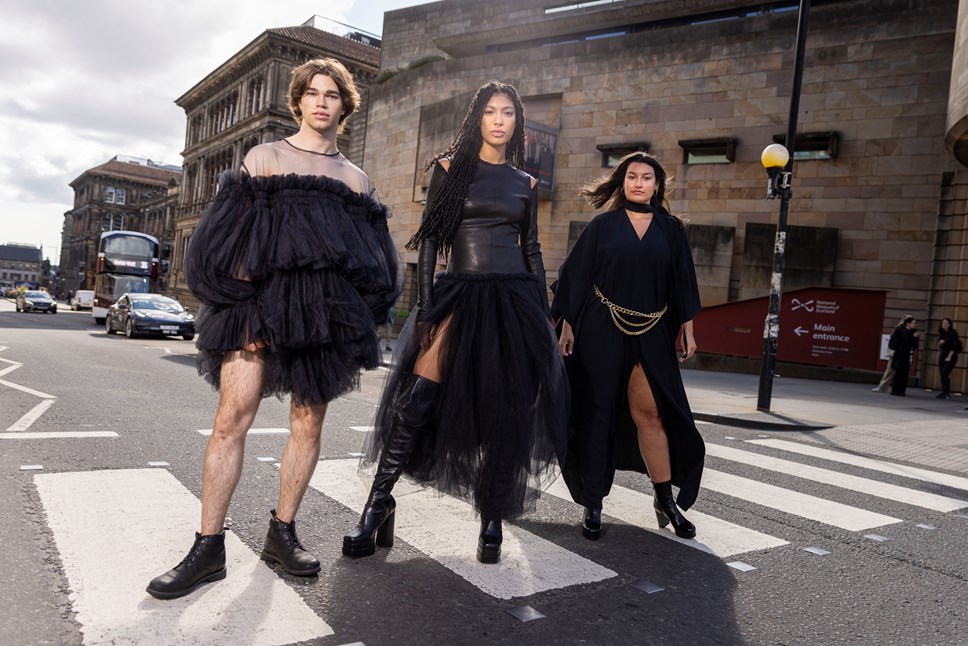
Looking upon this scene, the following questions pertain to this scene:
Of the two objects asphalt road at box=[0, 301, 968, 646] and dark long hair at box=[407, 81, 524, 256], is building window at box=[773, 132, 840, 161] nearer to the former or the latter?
asphalt road at box=[0, 301, 968, 646]

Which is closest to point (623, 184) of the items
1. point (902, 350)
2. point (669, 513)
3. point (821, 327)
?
point (669, 513)

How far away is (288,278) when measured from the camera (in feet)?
9.40

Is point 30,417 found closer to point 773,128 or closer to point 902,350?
point 902,350

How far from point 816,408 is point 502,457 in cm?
932

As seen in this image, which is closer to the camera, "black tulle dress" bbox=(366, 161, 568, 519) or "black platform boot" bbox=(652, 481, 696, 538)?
"black tulle dress" bbox=(366, 161, 568, 519)

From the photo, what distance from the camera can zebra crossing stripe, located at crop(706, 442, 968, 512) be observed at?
5.13 meters

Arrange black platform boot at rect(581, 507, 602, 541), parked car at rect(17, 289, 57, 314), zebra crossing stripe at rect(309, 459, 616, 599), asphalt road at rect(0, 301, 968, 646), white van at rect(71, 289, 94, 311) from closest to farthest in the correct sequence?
asphalt road at rect(0, 301, 968, 646), zebra crossing stripe at rect(309, 459, 616, 599), black platform boot at rect(581, 507, 602, 541), parked car at rect(17, 289, 57, 314), white van at rect(71, 289, 94, 311)

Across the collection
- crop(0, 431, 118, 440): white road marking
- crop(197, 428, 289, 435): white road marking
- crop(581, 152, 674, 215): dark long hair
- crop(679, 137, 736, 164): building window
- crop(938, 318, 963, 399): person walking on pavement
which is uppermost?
crop(679, 137, 736, 164): building window

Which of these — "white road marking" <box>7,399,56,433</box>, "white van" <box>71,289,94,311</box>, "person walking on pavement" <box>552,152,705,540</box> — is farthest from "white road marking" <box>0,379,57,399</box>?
"white van" <box>71,289,94,311</box>

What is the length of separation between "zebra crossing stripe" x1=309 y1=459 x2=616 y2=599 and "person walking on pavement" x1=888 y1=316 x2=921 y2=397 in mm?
13914

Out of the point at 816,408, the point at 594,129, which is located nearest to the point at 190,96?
the point at 594,129

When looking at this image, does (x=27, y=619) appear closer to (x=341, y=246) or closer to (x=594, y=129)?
(x=341, y=246)

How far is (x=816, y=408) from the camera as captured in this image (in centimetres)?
1112

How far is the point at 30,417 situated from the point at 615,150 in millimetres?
19330
